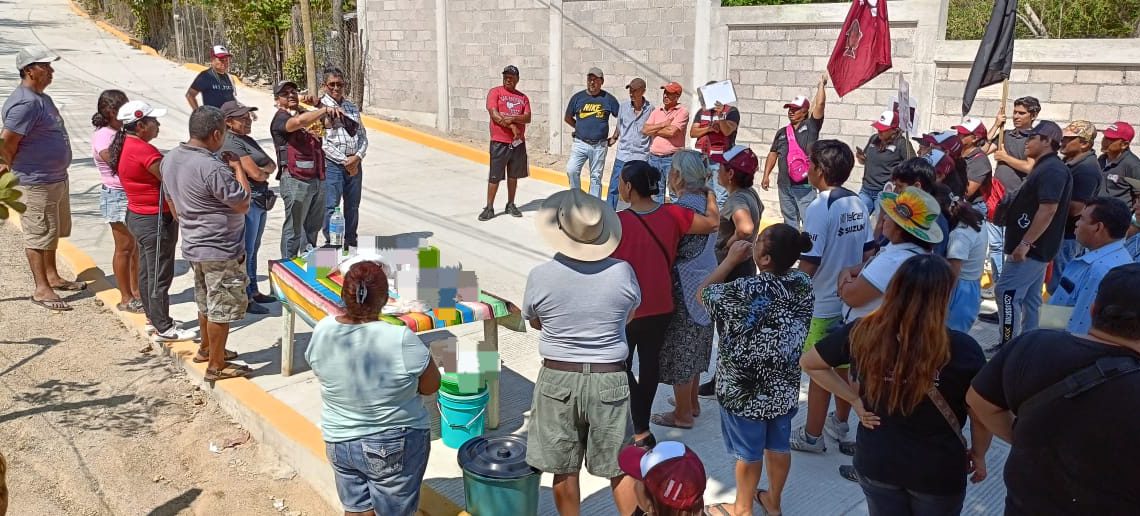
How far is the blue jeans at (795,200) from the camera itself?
779 centimetres

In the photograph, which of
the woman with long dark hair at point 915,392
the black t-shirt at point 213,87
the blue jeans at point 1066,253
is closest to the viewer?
the woman with long dark hair at point 915,392

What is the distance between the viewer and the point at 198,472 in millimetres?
4812

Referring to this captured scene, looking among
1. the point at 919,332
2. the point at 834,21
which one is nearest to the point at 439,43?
the point at 834,21

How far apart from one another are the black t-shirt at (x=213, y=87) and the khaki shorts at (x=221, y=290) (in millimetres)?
4578

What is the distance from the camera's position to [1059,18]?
17203 mm

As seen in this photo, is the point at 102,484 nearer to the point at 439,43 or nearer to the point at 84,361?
the point at 84,361

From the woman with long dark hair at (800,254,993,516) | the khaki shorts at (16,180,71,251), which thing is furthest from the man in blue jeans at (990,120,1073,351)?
the khaki shorts at (16,180,71,251)

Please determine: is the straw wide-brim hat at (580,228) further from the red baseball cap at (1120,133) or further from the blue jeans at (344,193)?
the red baseball cap at (1120,133)

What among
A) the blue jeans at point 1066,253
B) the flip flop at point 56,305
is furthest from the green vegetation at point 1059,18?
the flip flop at point 56,305

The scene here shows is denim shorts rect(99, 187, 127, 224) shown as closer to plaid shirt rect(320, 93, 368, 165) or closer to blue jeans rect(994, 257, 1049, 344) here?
plaid shirt rect(320, 93, 368, 165)

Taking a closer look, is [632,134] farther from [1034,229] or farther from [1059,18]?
[1059,18]

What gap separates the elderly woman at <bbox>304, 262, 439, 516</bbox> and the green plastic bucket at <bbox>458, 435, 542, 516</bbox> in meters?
0.36

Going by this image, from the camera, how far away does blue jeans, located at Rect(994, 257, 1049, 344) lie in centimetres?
575

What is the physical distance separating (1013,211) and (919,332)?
3573 millimetres
